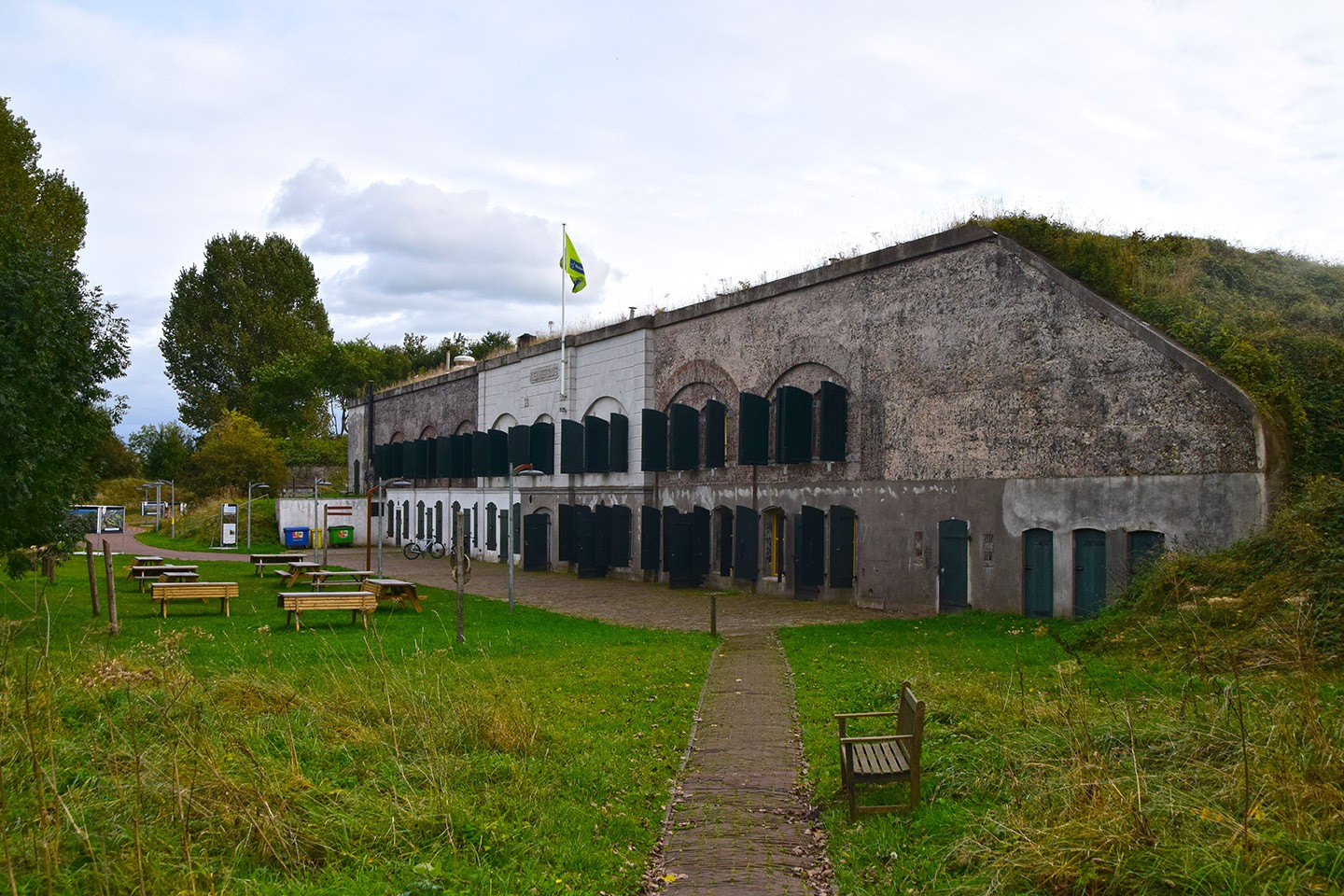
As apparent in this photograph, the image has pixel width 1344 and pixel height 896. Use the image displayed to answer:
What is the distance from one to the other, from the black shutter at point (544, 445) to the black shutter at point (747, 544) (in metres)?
9.65

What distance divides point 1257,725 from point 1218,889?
1963mm

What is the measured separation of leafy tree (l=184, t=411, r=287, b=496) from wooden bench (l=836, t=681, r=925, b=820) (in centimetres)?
5193

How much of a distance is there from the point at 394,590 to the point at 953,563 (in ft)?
32.3

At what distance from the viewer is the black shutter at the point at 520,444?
31.4 m

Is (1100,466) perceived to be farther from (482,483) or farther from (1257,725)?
(482,483)

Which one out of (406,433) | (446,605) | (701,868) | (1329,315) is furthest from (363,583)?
(406,433)

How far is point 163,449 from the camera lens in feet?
208

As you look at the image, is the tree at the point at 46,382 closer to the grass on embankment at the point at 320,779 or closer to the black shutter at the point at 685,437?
the grass on embankment at the point at 320,779

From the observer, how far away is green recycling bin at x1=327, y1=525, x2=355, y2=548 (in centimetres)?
4203

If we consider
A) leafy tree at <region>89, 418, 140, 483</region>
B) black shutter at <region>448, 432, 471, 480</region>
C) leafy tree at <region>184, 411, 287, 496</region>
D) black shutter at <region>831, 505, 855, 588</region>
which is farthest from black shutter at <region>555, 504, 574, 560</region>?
leafy tree at <region>89, 418, 140, 483</region>

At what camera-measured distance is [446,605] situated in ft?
64.3

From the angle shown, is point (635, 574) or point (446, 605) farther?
point (635, 574)

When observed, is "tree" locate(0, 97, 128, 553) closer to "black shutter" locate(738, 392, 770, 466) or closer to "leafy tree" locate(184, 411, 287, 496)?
"black shutter" locate(738, 392, 770, 466)

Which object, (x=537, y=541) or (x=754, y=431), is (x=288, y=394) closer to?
(x=537, y=541)
